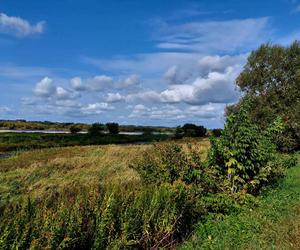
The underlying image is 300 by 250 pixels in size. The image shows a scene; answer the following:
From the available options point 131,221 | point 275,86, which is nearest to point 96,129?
point 275,86

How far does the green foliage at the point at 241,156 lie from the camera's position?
12.5 m

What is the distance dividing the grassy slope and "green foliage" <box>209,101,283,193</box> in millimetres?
1123

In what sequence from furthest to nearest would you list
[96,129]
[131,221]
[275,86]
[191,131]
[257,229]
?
[96,129], [191,131], [275,86], [257,229], [131,221]

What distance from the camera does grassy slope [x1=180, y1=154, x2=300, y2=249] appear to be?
26.2 ft

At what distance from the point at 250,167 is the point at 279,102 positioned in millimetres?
23029

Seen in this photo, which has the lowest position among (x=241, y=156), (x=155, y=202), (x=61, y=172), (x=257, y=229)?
(x=61, y=172)

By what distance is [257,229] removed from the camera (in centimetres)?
895

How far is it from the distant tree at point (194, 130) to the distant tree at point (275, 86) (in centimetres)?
3346

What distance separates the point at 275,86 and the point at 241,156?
24.3 m

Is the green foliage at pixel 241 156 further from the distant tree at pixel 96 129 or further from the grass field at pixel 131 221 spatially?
the distant tree at pixel 96 129

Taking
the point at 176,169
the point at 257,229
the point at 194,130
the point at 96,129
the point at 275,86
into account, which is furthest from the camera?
the point at 96,129

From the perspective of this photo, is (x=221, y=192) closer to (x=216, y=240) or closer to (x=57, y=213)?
(x=216, y=240)

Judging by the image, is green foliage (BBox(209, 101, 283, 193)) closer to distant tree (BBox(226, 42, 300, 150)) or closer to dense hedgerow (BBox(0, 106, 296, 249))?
dense hedgerow (BBox(0, 106, 296, 249))

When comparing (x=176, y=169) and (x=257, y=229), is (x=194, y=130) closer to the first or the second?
(x=176, y=169)
